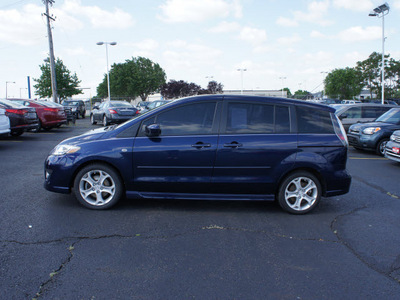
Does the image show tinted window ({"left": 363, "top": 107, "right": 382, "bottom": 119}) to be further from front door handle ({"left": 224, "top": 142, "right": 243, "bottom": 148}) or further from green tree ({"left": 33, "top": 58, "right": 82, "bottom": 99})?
green tree ({"left": 33, "top": 58, "right": 82, "bottom": 99})

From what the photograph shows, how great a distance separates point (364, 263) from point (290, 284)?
938 mm

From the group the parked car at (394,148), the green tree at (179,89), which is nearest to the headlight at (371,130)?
the parked car at (394,148)

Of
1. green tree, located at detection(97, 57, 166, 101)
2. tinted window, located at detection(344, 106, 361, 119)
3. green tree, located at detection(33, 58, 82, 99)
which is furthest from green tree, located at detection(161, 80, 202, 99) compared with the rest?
tinted window, located at detection(344, 106, 361, 119)

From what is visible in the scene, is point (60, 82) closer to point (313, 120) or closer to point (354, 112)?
point (354, 112)

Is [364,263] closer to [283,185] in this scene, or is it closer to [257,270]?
[257,270]

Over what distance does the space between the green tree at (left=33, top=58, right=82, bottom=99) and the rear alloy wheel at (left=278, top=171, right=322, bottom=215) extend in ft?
180

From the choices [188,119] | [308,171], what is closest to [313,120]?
[308,171]

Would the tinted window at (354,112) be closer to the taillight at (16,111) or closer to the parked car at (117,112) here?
the parked car at (117,112)

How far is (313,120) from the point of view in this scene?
17.0 feet

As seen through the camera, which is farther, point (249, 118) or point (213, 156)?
point (249, 118)

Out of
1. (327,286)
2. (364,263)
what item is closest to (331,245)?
(364,263)

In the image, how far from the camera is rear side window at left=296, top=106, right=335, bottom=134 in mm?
5141

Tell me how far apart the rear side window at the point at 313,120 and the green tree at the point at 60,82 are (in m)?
54.7

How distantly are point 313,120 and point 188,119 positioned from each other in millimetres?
1771
